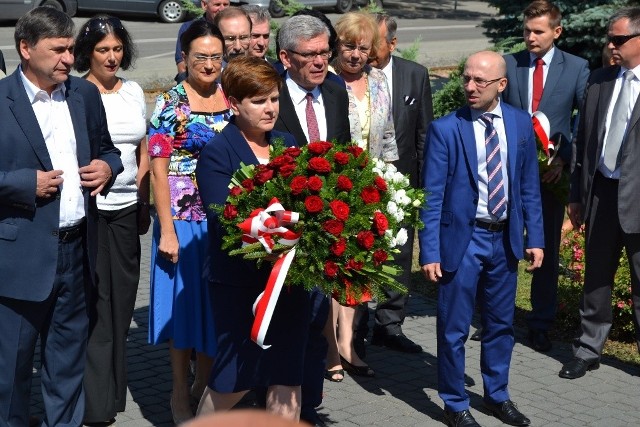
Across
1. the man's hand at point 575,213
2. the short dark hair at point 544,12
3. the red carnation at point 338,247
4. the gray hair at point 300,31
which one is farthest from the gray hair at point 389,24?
the red carnation at point 338,247

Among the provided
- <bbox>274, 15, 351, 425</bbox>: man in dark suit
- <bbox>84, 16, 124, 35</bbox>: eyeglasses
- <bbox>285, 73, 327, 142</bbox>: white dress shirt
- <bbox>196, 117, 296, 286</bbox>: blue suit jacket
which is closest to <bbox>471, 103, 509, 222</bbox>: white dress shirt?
<bbox>274, 15, 351, 425</bbox>: man in dark suit

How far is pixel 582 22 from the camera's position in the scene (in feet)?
36.9

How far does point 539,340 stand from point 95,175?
3.91 meters

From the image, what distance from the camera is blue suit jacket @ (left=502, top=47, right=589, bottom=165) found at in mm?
7918

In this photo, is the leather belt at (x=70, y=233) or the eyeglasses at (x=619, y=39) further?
the eyeglasses at (x=619, y=39)

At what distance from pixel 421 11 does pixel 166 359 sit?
28.9 m

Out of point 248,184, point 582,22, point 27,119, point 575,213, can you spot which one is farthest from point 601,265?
point 582,22

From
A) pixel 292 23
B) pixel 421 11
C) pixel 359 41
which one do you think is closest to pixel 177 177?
pixel 292 23

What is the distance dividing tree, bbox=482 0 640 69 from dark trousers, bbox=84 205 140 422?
6471mm

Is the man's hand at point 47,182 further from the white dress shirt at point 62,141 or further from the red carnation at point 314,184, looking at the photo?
the red carnation at point 314,184

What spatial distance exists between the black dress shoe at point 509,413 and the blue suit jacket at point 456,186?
0.91 metres

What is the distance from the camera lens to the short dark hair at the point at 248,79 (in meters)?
5.25

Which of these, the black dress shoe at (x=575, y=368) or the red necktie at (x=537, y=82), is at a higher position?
the red necktie at (x=537, y=82)

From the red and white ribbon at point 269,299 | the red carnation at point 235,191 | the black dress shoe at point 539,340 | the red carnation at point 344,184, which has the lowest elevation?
the black dress shoe at point 539,340
